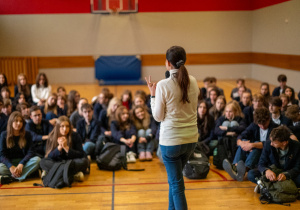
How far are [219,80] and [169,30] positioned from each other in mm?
2561

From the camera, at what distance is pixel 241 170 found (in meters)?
4.17

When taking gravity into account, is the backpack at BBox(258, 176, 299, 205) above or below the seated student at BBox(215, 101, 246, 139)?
below

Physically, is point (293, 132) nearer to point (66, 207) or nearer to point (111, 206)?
point (111, 206)

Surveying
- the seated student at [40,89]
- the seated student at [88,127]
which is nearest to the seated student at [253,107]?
the seated student at [88,127]

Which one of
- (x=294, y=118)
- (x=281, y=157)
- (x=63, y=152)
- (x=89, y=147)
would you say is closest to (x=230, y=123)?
(x=294, y=118)

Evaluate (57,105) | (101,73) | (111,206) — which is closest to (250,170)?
(111,206)

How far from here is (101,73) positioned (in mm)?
12688

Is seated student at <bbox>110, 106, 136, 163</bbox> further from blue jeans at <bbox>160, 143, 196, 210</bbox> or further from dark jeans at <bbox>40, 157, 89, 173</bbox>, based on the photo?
blue jeans at <bbox>160, 143, 196, 210</bbox>

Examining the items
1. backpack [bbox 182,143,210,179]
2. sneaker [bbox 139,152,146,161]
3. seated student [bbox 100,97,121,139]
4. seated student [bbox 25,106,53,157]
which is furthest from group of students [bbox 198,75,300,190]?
seated student [bbox 25,106,53,157]

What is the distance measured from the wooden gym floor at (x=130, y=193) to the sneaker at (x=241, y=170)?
7 cm

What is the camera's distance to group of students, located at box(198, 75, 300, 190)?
12.1 ft

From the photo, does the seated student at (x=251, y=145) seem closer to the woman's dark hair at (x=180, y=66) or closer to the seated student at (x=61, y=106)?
the woman's dark hair at (x=180, y=66)

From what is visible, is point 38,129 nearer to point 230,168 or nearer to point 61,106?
point 61,106

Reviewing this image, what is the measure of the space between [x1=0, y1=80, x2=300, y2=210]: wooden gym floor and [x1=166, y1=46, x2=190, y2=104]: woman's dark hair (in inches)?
58.0
